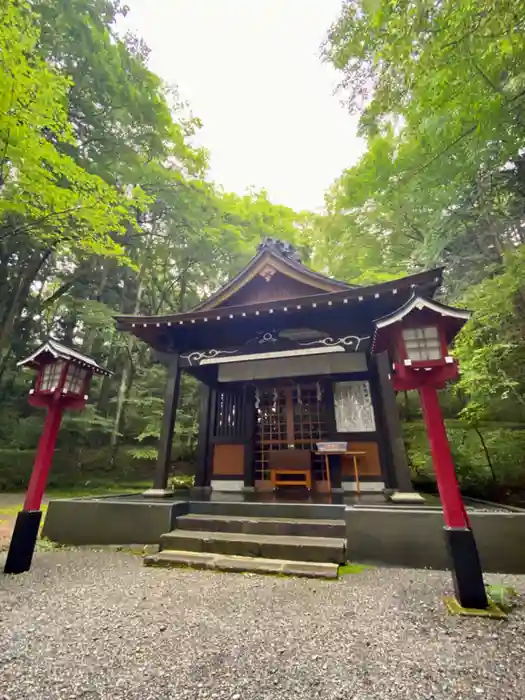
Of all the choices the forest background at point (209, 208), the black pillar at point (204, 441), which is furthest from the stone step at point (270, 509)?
the forest background at point (209, 208)

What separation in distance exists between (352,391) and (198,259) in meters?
11.2

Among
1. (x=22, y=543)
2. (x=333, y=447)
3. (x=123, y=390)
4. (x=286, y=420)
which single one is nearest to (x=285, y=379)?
(x=286, y=420)

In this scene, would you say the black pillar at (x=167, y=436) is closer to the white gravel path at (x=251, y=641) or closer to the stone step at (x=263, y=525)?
the stone step at (x=263, y=525)

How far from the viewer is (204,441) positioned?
7730 millimetres

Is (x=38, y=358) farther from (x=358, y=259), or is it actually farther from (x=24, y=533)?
(x=358, y=259)

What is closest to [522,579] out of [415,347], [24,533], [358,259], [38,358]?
[415,347]

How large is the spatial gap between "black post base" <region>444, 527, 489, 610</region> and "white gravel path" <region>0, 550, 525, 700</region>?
0.22 meters

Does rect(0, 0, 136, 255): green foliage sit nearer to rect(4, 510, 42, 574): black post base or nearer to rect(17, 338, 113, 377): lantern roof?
rect(17, 338, 113, 377): lantern roof

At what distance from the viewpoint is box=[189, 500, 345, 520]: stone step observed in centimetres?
457

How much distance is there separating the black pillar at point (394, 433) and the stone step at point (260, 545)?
1570 mm

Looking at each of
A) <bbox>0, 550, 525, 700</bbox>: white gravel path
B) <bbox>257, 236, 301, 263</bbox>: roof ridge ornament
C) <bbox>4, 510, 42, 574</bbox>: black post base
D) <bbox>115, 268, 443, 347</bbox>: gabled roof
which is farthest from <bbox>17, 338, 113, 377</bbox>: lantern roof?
<bbox>257, 236, 301, 263</bbox>: roof ridge ornament

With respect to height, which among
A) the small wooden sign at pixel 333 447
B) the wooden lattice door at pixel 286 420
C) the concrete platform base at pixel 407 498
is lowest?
the concrete platform base at pixel 407 498

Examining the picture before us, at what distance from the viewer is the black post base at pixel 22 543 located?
12.0 ft

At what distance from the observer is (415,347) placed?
329 centimetres
